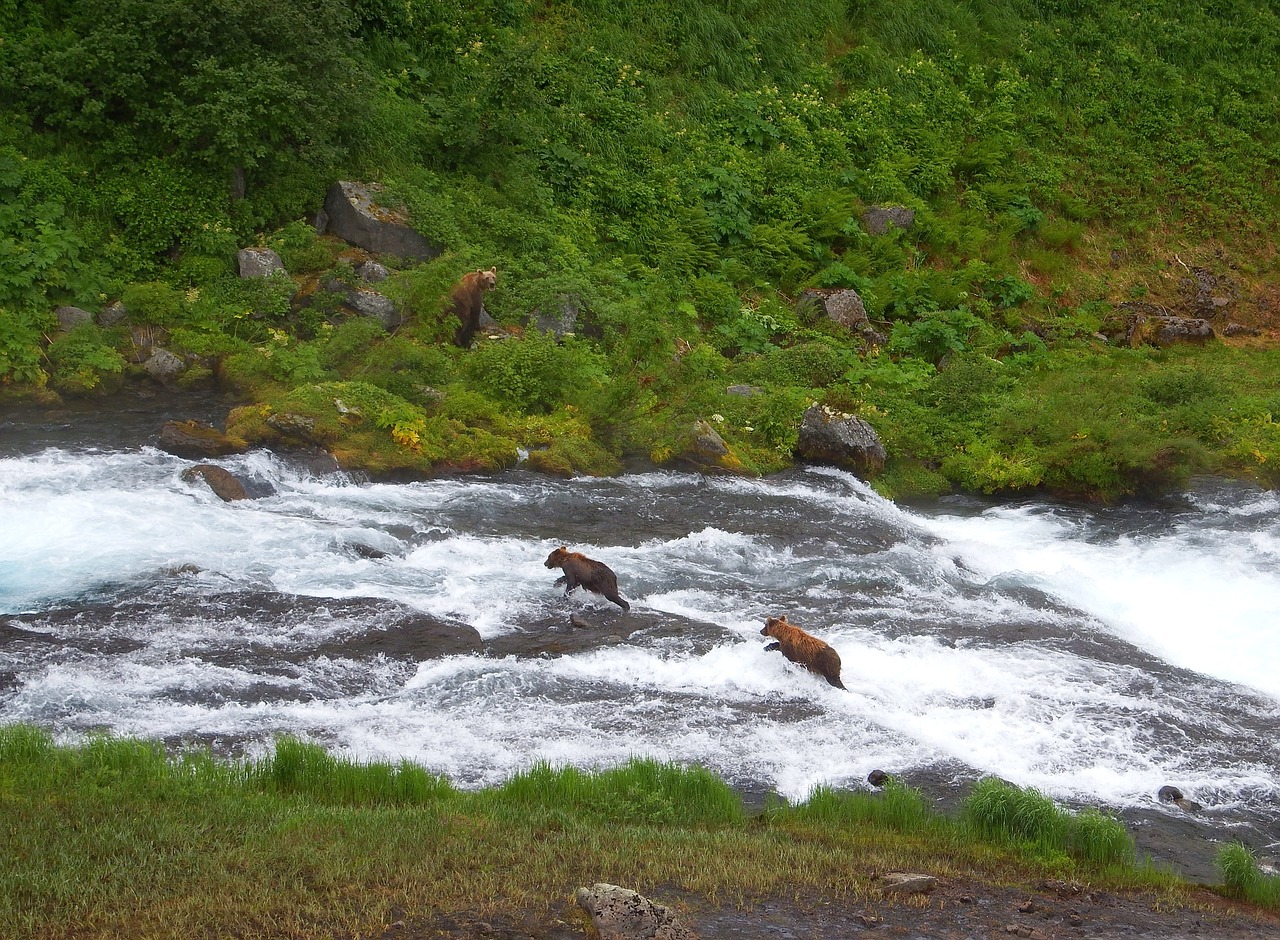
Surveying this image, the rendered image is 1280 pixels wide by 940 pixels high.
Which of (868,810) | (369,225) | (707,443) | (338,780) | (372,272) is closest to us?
(338,780)

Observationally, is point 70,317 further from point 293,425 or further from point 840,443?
point 840,443

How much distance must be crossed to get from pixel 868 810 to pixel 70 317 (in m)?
13.1

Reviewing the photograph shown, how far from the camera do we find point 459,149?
20.9 meters

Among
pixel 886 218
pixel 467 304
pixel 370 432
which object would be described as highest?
pixel 886 218

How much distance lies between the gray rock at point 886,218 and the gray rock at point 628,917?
19.8m

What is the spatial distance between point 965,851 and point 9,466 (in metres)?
10.9

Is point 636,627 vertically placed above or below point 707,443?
below

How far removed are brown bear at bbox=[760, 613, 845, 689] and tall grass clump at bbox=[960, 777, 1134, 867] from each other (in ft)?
7.25

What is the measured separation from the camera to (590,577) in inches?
445

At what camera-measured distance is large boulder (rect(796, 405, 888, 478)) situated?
54.4ft

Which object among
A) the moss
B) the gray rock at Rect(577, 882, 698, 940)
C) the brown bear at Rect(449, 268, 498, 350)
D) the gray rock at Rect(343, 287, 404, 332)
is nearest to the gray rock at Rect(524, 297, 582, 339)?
the brown bear at Rect(449, 268, 498, 350)

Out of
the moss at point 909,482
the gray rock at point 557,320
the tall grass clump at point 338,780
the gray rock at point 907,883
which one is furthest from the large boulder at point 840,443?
the gray rock at point 907,883

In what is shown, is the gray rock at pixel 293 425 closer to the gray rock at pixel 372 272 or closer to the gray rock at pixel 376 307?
the gray rock at pixel 376 307

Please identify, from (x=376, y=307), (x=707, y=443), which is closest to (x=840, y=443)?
(x=707, y=443)
